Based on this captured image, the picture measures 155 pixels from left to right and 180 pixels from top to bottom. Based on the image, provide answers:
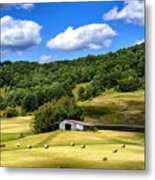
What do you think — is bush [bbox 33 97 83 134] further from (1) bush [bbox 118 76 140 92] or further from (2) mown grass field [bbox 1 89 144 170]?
(1) bush [bbox 118 76 140 92]

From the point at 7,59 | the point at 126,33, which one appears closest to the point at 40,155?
the point at 7,59

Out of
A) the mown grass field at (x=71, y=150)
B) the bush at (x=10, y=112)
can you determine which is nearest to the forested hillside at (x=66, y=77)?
the bush at (x=10, y=112)

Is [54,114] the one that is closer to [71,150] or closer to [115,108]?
[71,150]

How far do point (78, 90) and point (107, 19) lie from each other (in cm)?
43

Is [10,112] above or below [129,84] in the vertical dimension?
below

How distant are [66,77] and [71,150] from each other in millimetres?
414

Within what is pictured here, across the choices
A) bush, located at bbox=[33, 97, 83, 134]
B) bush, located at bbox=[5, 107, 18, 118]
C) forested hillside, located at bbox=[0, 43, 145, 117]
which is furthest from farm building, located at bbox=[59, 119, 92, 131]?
bush, located at bbox=[5, 107, 18, 118]

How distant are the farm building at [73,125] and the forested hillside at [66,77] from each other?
14cm

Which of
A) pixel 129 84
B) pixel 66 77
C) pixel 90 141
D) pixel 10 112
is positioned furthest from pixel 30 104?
pixel 129 84

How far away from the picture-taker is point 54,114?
2.96 m

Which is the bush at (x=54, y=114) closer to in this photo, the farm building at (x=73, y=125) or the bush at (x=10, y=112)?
the farm building at (x=73, y=125)

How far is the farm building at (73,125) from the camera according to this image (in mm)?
2918

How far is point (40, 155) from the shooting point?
2926 millimetres

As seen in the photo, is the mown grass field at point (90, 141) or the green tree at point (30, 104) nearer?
the mown grass field at point (90, 141)
